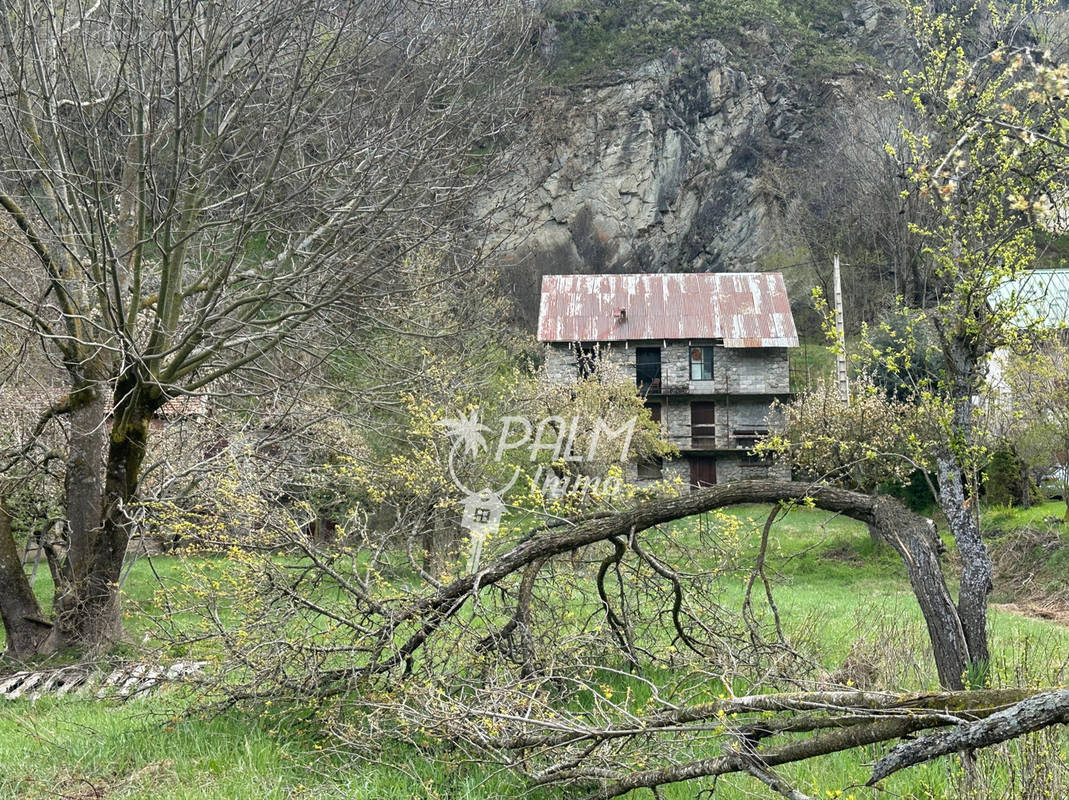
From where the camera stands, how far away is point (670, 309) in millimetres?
35250

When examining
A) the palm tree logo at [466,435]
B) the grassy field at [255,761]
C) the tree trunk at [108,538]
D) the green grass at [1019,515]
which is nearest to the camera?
the grassy field at [255,761]

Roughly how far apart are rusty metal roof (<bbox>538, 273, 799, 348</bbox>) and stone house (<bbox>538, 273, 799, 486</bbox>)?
5 cm

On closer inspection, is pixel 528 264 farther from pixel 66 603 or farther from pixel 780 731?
pixel 780 731

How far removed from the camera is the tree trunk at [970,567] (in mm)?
4953

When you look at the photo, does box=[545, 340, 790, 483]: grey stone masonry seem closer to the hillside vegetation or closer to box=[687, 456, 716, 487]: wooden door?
box=[687, 456, 716, 487]: wooden door

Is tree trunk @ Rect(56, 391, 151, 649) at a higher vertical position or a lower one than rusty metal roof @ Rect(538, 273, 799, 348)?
lower

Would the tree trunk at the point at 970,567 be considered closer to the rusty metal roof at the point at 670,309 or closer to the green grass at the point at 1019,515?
the green grass at the point at 1019,515

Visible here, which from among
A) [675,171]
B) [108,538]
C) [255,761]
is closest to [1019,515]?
[108,538]

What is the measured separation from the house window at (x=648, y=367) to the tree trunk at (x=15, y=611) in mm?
26770

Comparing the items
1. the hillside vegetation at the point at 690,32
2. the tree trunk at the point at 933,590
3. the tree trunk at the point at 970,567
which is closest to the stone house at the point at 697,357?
the hillside vegetation at the point at 690,32

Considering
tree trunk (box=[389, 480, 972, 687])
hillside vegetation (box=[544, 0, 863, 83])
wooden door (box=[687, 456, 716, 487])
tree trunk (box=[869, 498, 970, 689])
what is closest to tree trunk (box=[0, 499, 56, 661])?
tree trunk (box=[389, 480, 972, 687])

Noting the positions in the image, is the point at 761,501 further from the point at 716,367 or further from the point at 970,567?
the point at 716,367

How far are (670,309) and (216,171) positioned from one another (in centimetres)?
2787

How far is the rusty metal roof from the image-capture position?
110 ft
